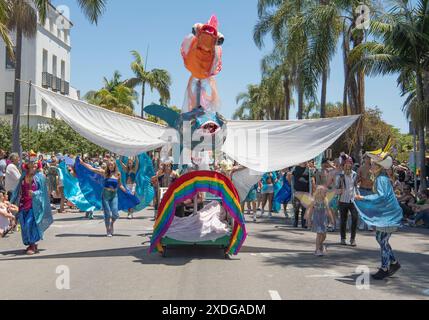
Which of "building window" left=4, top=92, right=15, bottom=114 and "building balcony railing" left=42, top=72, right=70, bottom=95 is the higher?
"building balcony railing" left=42, top=72, right=70, bottom=95

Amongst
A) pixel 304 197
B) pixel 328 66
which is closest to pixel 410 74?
pixel 328 66

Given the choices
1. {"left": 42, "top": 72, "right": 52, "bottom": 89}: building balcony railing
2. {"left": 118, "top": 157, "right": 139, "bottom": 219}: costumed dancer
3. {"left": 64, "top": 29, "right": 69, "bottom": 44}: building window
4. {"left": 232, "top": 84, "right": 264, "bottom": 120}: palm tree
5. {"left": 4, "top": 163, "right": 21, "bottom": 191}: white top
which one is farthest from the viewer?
{"left": 232, "top": 84, "right": 264, "bottom": 120}: palm tree

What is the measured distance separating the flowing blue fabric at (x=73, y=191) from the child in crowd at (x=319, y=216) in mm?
7741

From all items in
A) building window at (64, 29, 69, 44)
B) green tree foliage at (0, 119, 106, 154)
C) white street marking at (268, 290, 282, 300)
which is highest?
building window at (64, 29, 69, 44)

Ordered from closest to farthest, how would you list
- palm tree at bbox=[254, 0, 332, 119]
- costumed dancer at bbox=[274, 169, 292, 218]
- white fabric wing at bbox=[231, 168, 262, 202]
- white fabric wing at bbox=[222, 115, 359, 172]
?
white fabric wing at bbox=[222, 115, 359, 172], white fabric wing at bbox=[231, 168, 262, 202], costumed dancer at bbox=[274, 169, 292, 218], palm tree at bbox=[254, 0, 332, 119]

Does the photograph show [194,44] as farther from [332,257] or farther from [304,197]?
[332,257]

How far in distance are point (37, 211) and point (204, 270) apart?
11.5ft

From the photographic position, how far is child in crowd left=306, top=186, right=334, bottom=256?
923 centimetres

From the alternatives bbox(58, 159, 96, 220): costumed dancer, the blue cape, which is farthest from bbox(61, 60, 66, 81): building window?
the blue cape

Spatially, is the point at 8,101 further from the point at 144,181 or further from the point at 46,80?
the point at 144,181

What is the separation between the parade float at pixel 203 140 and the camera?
883 cm

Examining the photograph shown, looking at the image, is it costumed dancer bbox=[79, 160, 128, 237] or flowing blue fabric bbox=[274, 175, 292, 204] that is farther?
flowing blue fabric bbox=[274, 175, 292, 204]

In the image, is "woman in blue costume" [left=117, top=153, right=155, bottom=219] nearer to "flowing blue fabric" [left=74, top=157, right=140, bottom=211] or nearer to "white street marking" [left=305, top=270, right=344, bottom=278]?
"flowing blue fabric" [left=74, top=157, right=140, bottom=211]

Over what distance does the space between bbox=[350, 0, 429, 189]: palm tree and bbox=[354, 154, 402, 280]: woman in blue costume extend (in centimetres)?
1072
